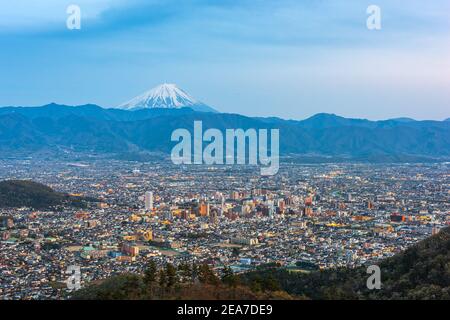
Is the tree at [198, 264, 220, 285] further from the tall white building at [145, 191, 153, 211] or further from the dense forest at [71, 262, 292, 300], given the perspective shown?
the tall white building at [145, 191, 153, 211]

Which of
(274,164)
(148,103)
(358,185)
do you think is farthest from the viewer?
(148,103)

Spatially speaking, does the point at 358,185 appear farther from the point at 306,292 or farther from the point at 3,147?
the point at 3,147

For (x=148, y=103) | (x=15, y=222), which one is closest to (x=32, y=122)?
(x=148, y=103)

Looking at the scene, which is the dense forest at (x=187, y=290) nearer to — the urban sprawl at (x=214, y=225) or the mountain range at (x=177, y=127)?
the urban sprawl at (x=214, y=225)

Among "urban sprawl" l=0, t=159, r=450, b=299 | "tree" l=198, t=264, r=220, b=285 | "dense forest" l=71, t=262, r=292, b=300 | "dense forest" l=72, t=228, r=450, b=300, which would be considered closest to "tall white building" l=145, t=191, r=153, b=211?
"urban sprawl" l=0, t=159, r=450, b=299

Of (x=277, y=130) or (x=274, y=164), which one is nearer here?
(x=274, y=164)

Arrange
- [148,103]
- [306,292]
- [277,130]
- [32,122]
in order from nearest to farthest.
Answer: [306,292], [277,130], [32,122], [148,103]
